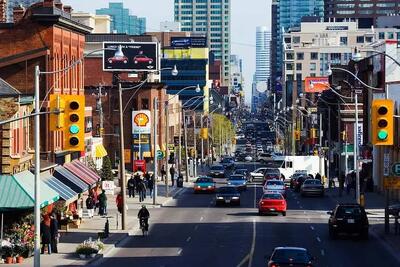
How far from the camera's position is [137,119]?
300 ft

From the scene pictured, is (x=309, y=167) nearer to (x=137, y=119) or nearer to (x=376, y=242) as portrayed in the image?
(x=137, y=119)

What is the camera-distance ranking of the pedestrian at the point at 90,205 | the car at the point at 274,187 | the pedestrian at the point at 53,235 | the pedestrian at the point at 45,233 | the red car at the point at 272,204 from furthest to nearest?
the car at the point at 274,187 < the red car at the point at 272,204 < the pedestrian at the point at 90,205 < the pedestrian at the point at 53,235 < the pedestrian at the point at 45,233

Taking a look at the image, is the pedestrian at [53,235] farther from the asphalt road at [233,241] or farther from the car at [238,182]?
the car at [238,182]

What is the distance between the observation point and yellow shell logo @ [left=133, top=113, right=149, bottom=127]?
91.5 metres

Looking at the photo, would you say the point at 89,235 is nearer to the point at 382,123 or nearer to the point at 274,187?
the point at 382,123

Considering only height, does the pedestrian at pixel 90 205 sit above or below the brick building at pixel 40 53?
below

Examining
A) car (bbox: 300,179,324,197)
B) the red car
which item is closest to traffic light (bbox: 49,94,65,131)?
the red car

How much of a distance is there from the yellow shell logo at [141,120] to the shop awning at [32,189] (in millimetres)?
45387

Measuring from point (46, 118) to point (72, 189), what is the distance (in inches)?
378

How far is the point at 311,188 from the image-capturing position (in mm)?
77000

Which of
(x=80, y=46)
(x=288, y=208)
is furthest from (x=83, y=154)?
(x=288, y=208)

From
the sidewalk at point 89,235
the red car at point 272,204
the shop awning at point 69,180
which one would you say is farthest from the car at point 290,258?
the red car at point 272,204

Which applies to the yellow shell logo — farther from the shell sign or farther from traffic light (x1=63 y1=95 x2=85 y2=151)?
traffic light (x1=63 y1=95 x2=85 y2=151)

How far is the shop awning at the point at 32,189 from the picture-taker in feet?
135
